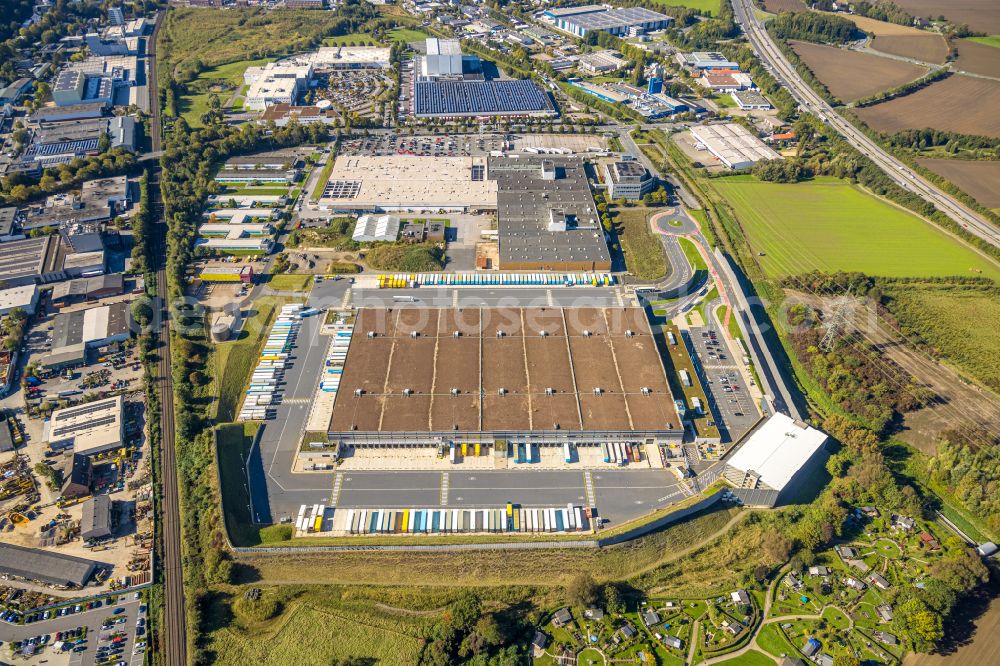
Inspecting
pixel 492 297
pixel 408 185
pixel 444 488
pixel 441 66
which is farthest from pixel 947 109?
pixel 444 488

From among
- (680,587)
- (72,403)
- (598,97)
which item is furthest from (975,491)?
(598,97)

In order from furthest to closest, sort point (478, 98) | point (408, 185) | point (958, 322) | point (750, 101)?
point (750, 101)
point (478, 98)
point (408, 185)
point (958, 322)

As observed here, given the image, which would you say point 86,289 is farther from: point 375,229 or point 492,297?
point 492,297

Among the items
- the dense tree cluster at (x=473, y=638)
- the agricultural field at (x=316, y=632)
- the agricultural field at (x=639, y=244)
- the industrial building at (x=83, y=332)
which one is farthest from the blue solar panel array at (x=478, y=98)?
the dense tree cluster at (x=473, y=638)

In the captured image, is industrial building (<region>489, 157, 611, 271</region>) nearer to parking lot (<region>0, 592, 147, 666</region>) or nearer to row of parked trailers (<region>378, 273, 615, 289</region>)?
row of parked trailers (<region>378, 273, 615, 289</region>)

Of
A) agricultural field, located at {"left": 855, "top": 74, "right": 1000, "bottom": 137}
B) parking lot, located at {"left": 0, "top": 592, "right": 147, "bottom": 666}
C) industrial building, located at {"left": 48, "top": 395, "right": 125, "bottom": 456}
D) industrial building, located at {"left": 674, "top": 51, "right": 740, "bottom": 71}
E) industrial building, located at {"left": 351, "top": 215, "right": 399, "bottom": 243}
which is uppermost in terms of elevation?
industrial building, located at {"left": 674, "top": 51, "right": 740, "bottom": 71}

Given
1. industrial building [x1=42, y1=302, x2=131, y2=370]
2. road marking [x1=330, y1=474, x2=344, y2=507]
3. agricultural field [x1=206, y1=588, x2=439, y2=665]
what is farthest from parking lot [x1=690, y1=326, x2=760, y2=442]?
industrial building [x1=42, y1=302, x2=131, y2=370]
